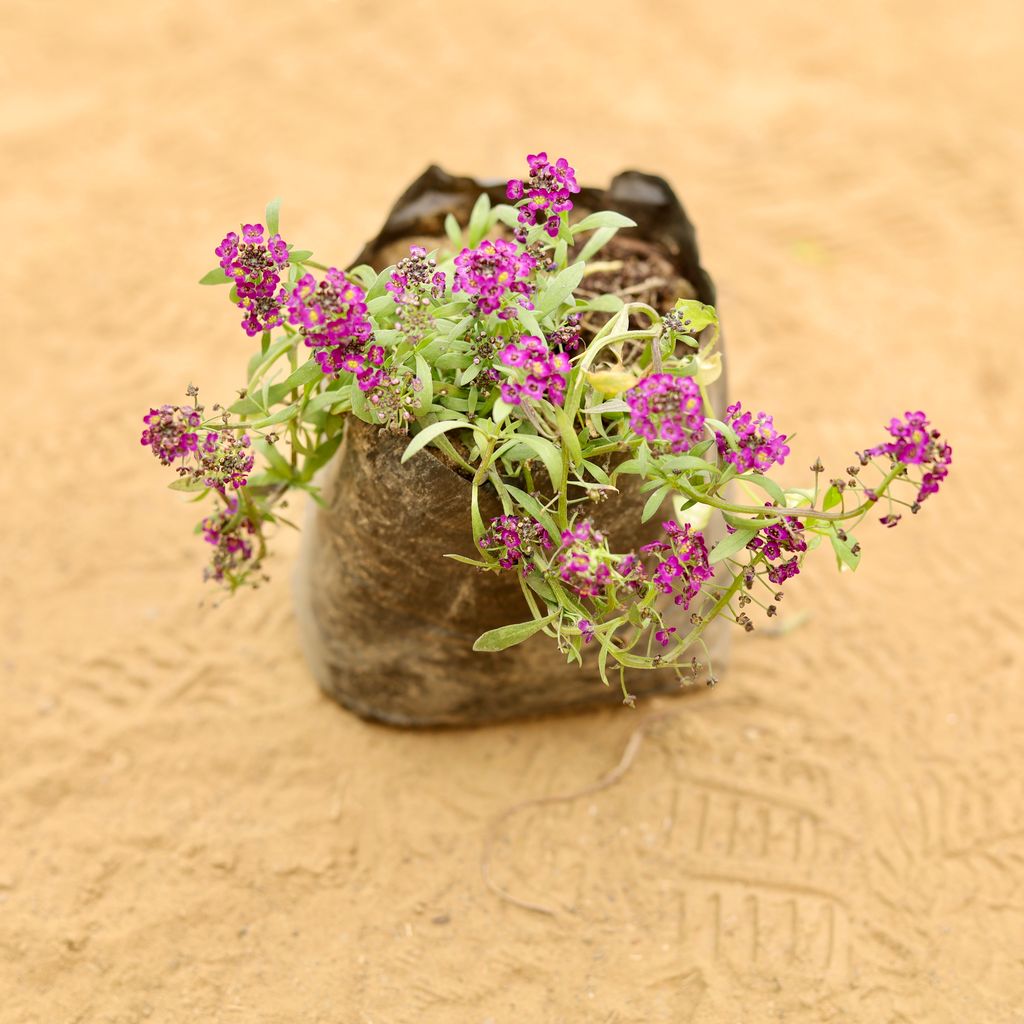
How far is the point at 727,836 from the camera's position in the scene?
8.45 ft

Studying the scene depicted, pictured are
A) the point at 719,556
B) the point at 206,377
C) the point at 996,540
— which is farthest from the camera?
the point at 206,377

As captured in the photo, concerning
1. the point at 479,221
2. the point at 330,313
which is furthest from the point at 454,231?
the point at 330,313

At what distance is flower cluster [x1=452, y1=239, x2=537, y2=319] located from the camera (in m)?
1.77

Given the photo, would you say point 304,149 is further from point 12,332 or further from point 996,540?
point 996,540

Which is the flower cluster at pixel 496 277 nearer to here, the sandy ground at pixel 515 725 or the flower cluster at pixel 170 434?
the flower cluster at pixel 170 434

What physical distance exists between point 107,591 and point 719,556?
1.75 meters

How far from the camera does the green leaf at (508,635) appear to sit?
1931 mm

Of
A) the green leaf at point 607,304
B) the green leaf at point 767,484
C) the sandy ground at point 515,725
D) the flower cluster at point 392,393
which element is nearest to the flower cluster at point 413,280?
the flower cluster at point 392,393

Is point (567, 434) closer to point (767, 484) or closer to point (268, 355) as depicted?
point (767, 484)

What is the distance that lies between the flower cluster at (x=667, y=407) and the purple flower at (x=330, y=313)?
453 millimetres

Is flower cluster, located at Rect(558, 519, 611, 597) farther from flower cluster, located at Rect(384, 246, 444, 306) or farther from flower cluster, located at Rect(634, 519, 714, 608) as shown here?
flower cluster, located at Rect(384, 246, 444, 306)

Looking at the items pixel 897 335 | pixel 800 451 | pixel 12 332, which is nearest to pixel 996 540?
pixel 800 451

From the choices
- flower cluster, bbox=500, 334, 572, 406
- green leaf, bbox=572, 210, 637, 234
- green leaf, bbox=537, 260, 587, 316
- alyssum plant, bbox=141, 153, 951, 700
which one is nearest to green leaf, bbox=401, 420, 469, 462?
alyssum plant, bbox=141, 153, 951, 700

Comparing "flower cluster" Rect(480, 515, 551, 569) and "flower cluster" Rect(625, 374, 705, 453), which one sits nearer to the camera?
"flower cluster" Rect(625, 374, 705, 453)
